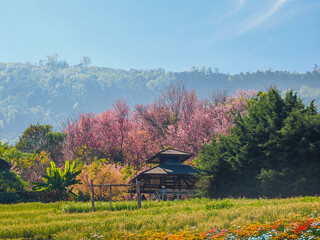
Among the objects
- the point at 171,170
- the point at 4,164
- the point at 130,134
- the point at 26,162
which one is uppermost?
the point at 130,134

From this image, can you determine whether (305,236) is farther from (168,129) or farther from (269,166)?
(168,129)

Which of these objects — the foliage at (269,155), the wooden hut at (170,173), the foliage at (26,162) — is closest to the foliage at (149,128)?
the foliage at (26,162)

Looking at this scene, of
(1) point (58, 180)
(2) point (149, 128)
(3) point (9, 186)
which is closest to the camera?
(1) point (58, 180)

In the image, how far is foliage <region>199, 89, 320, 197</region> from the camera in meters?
25.8

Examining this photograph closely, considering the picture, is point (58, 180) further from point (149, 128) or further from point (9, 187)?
point (149, 128)

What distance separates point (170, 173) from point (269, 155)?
28.4 feet

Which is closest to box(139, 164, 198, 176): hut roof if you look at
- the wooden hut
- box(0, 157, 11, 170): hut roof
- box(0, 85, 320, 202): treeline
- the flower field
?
the wooden hut

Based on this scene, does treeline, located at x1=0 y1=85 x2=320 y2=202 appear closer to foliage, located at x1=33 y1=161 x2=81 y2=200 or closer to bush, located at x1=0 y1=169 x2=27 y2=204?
bush, located at x1=0 y1=169 x2=27 y2=204

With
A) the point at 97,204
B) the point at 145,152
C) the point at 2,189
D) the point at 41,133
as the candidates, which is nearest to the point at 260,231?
Result: the point at 97,204

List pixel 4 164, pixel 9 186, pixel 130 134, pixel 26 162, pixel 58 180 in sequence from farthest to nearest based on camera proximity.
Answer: pixel 130 134 < pixel 26 162 < pixel 4 164 < pixel 9 186 < pixel 58 180

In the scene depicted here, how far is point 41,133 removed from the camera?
57.6 meters

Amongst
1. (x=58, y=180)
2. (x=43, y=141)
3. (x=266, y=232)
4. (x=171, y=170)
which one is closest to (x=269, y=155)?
(x=171, y=170)

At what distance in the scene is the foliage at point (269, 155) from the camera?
2580cm

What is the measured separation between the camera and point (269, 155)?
1104 inches
